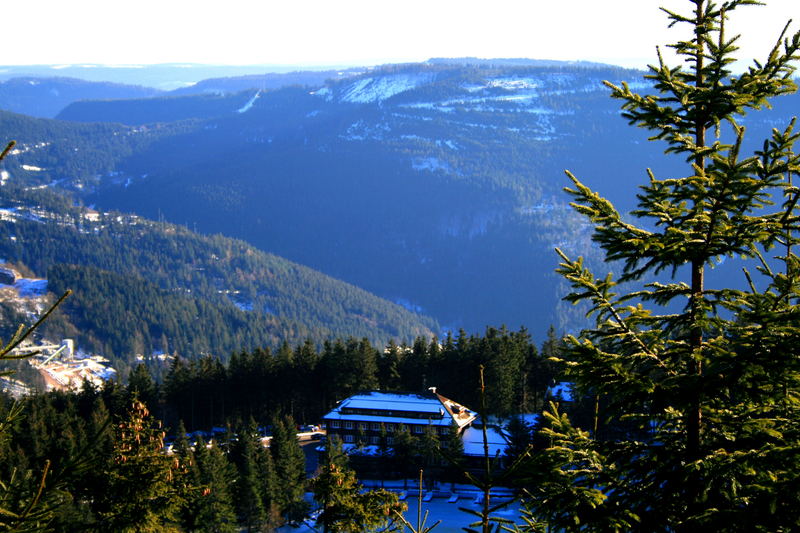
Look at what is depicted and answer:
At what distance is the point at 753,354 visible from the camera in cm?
770

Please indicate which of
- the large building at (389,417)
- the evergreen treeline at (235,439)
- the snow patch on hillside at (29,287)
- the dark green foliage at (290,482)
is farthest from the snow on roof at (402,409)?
the snow patch on hillside at (29,287)

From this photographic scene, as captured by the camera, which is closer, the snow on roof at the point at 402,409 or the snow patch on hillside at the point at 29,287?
the snow on roof at the point at 402,409

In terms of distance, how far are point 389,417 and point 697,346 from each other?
45.1 metres

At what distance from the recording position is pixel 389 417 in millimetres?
52188

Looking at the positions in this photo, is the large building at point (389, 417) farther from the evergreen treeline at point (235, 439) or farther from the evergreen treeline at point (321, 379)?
the evergreen treeline at point (321, 379)

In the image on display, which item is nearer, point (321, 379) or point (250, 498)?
point (250, 498)

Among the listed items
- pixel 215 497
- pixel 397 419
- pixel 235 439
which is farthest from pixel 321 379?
pixel 215 497

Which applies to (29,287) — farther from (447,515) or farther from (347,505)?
(347,505)

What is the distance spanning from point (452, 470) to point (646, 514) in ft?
132

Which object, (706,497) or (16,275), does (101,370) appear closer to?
(16,275)

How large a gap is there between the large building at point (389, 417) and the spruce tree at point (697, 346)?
41.6 meters

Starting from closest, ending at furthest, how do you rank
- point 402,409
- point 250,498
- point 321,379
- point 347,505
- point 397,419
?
point 347,505
point 250,498
point 397,419
point 402,409
point 321,379

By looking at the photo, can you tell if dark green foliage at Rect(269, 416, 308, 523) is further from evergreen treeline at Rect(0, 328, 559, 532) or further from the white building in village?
the white building in village

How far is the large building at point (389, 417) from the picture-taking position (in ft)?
167
